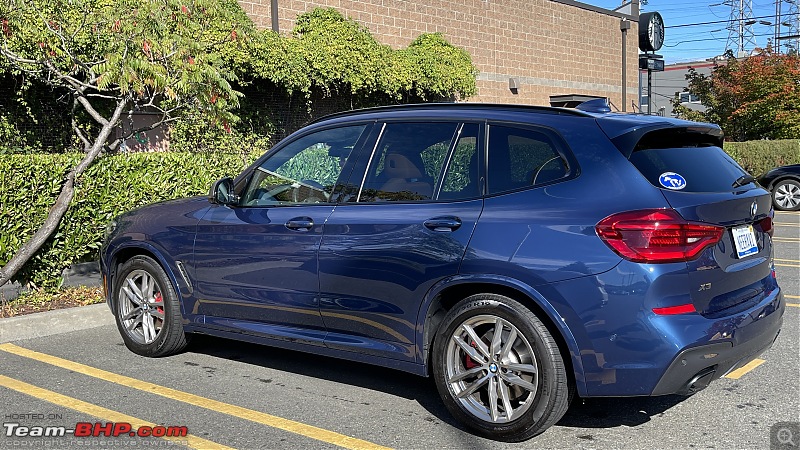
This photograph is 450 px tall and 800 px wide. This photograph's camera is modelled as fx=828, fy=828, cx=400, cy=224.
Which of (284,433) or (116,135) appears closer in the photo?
(284,433)

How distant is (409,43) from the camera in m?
20.1

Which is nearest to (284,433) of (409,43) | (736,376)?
(736,376)

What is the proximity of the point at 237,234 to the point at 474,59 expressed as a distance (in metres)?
17.5

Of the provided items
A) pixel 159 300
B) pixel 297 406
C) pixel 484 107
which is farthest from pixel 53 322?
pixel 484 107

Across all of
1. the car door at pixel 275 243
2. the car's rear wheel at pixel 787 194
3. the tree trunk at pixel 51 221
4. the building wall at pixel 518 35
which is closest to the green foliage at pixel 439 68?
the building wall at pixel 518 35

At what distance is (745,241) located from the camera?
4.43 metres

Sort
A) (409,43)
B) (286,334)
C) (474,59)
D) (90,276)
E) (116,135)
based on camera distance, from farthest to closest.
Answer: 1. (474,59)
2. (409,43)
3. (116,135)
4. (90,276)
5. (286,334)

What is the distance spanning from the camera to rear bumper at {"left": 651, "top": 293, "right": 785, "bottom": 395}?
13.1 ft

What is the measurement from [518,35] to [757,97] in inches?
345

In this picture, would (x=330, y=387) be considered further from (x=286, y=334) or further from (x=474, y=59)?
(x=474, y=59)

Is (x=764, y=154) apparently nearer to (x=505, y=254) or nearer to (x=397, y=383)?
(x=397, y=383)

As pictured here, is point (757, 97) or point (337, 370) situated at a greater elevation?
point (757, 97)

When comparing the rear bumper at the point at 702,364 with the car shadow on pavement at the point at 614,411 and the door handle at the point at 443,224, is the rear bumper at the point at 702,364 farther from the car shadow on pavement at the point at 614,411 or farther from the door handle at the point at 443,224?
the door handle at the point at 443,224

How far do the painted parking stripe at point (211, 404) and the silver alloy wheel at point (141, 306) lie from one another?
18.0 inches
